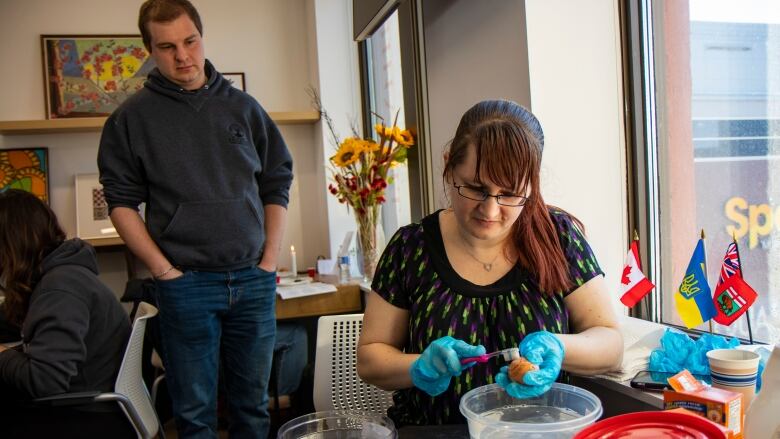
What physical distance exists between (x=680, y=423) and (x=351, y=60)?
314 centimetres

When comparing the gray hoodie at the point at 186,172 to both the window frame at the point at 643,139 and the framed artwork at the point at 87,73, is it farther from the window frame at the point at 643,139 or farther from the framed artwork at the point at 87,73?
the framed artwork at the point at 87,73

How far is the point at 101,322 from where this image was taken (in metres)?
1.78

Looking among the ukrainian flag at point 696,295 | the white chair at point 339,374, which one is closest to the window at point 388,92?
the white chair at point 339,374

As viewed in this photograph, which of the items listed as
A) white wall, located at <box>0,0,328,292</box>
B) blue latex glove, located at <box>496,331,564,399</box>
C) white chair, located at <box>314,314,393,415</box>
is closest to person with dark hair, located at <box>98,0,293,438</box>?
white chair, located at <box>314,314,393,415</box>

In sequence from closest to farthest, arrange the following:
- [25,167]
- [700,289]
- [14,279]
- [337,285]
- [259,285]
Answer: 1. [700,289]
2. [14,279]
3. [259,285]
4. [337,285]
5. [25,167]

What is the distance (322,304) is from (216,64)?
167 cm

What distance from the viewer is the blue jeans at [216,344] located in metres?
1.79

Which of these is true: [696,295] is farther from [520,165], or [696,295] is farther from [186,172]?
[186,172]

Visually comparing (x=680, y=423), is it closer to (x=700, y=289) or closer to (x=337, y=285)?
(x=700, y=289)

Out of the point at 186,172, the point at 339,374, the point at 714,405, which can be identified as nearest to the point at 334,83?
the point at 186,172

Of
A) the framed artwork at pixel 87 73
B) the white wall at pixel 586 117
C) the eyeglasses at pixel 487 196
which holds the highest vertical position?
the framed artwork at pixel 87 73

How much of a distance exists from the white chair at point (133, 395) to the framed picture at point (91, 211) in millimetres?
1714

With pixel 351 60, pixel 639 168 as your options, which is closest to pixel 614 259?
pixel 639 168

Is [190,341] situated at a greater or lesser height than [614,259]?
lesser
